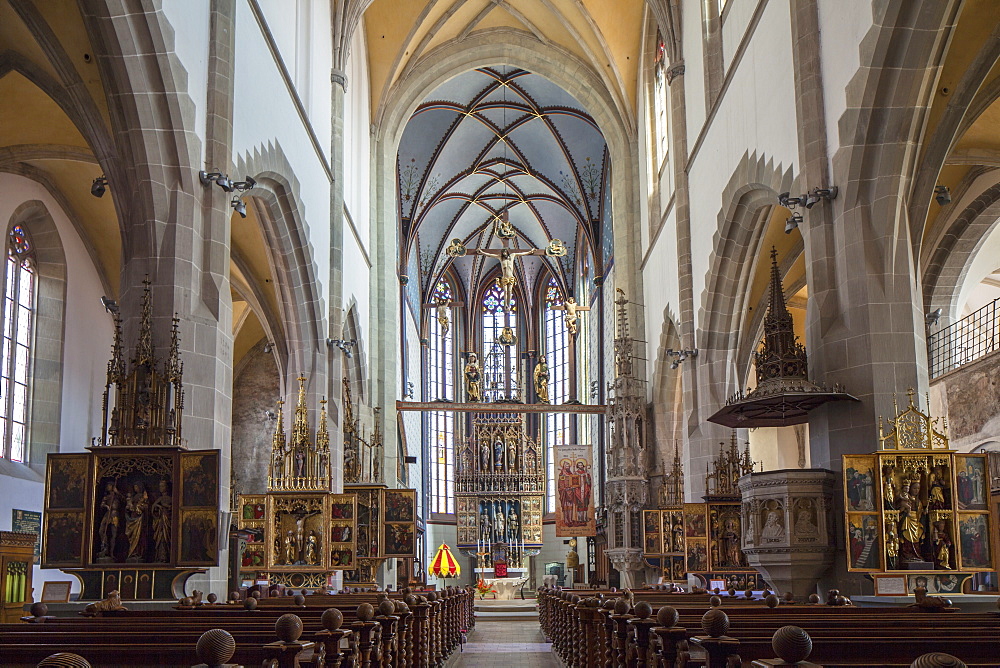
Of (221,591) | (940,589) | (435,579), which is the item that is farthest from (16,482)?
(435,579)

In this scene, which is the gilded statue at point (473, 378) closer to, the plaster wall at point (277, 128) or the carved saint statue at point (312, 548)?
the plaster wall at point (277, 128)

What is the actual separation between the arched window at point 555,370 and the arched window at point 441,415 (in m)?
3.69

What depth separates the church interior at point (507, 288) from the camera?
9.40 metres

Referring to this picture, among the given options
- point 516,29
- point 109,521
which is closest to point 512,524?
point 516,29

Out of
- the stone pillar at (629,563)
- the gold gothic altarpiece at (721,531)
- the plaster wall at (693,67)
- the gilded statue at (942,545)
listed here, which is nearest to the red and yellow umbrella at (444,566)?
the stone pillar at (629,563)

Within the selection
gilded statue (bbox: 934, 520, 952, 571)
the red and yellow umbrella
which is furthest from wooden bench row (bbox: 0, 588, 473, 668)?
the red and yellow umbrella

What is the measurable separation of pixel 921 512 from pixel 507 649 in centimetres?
670

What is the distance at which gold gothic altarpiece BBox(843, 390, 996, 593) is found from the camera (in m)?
9.87

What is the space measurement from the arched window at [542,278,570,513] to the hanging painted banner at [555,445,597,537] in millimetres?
9931

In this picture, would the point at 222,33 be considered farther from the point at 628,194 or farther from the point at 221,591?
the point at 628,194

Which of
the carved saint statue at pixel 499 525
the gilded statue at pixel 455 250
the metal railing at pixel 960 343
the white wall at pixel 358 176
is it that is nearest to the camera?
the metal railing at pixel 960 343

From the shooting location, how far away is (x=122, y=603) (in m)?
9.18

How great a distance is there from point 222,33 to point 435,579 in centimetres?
2576

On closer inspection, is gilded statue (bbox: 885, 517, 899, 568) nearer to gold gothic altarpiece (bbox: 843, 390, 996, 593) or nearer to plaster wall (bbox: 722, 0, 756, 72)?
gold gothic altarpiece (bbox: 843, 390, 996, 593)
